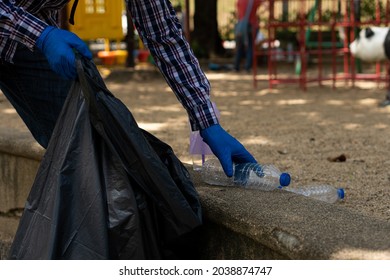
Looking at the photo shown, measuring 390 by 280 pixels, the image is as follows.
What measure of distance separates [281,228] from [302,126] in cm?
392

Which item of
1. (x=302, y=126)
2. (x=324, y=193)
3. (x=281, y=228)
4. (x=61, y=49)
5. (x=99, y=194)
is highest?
(x=61, y=49)

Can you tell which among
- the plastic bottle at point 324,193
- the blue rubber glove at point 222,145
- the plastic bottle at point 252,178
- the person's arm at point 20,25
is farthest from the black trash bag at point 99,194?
the plastic bottle at point 324,193

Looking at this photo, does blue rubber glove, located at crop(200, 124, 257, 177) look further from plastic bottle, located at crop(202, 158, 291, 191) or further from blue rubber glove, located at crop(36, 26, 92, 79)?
blue rubber glove, located at crop(36, 26, 92, 79)

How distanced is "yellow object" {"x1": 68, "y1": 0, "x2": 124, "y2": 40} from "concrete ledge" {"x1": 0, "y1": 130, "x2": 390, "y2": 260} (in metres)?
8.08

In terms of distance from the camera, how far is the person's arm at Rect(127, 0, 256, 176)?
9.98ft

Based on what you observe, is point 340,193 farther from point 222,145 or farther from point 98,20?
point 98,20

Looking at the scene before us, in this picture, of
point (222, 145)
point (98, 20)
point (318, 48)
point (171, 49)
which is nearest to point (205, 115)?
point (222, 145)

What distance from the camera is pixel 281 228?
2.53 m

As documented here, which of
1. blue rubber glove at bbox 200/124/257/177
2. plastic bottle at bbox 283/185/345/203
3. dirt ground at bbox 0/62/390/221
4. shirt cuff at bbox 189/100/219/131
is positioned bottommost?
dirt ground at bbox 0/62/390/221

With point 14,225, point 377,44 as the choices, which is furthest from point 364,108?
point 14,225

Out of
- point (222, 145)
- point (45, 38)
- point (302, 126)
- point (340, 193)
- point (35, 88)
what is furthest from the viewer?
point (302, 126)

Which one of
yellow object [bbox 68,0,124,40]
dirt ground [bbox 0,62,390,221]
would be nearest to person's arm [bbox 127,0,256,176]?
dirt ground [bbox 0,62,390,221]

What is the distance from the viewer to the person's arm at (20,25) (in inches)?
106

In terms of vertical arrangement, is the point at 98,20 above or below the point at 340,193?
above
